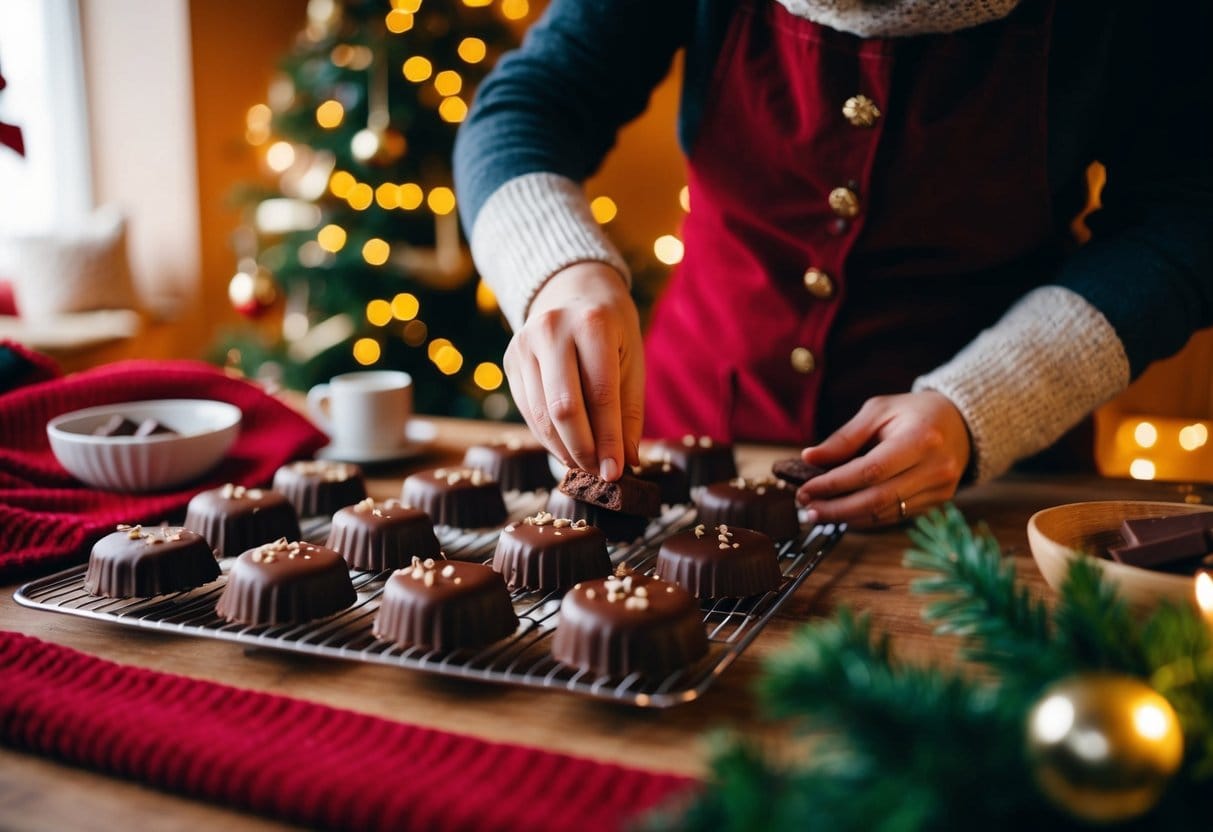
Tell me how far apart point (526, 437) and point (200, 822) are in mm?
1064

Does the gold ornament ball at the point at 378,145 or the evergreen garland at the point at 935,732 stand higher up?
the gold ornament ball at the point at 378,145

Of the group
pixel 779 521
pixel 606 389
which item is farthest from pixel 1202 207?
pixel 606 389

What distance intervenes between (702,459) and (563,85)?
693mm

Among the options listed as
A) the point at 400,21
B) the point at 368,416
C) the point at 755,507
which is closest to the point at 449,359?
the point at 400,21

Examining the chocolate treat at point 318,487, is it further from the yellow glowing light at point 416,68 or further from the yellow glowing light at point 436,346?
the yellow glowing light at point 416,68

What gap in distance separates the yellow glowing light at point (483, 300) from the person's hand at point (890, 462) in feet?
9.16

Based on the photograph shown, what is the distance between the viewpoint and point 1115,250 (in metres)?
1.45

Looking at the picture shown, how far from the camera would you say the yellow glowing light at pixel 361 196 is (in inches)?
156

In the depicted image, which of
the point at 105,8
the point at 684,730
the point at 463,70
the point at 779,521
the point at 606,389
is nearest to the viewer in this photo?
the point at 684,730

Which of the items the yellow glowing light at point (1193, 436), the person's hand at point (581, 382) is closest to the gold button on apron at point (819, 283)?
the person's hand at point (581, 382)

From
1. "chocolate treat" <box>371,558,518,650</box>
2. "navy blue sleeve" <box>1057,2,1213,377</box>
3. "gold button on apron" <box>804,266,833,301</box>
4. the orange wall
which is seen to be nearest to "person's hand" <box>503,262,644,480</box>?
"chocolate treat" <box>371,558,518,650</box>

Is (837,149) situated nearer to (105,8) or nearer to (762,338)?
(762,338)

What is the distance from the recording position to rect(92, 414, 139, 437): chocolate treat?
1.48 metres

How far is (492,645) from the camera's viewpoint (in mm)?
1014
